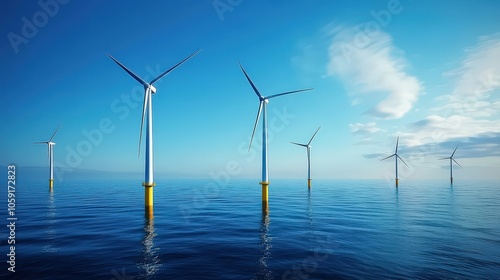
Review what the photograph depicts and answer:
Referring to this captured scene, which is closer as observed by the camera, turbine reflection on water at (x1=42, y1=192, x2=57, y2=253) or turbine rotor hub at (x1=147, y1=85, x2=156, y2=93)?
turbine reflection on water at (x1=42, y1=192, x2=57, y2=253)

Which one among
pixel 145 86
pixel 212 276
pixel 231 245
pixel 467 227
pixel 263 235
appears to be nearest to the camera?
pixel 212 276

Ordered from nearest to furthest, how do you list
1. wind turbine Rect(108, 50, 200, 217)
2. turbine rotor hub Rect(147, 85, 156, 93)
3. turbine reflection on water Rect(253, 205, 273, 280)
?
turbine reflection on water Rect(253, 205, 273, 280), wind turbine Rect(108, 50, 200, 217), turbine rotor hub Rect(147, 85, 156, 93)

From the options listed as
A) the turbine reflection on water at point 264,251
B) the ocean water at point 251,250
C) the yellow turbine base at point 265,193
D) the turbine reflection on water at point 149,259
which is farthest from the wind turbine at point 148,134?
the yellow turbine base at point 265,193

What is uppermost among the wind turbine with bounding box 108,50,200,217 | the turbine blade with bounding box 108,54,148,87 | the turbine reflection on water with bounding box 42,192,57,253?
the turbine blade with bounding box 108,54,148,87

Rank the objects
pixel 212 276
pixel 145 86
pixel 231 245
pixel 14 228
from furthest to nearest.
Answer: pixel 145 86
pixel 14 228
pixel 231 245
pixel 212 276

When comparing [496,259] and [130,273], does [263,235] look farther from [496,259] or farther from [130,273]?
[496,259]

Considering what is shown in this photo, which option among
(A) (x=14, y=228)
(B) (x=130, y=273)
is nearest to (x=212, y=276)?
(B) (x=130, y=273)

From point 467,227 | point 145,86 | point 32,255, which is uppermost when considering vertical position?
point 145,86

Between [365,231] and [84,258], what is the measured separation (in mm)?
23877

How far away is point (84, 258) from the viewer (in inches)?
606

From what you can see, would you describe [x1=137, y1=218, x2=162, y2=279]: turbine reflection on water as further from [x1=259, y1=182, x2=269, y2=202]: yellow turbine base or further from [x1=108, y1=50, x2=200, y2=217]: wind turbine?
[x1=259, y1=182, x2=269, y2=202]: yellow turbine base

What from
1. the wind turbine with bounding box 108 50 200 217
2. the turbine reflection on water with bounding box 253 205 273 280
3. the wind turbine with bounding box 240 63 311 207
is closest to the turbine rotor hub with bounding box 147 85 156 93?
the wind turbine with bounding box 108 50 200 217

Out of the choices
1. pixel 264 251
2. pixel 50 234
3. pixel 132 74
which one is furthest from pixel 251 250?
Answer: pixel 132 74

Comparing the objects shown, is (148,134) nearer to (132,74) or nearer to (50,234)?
(132,74)
